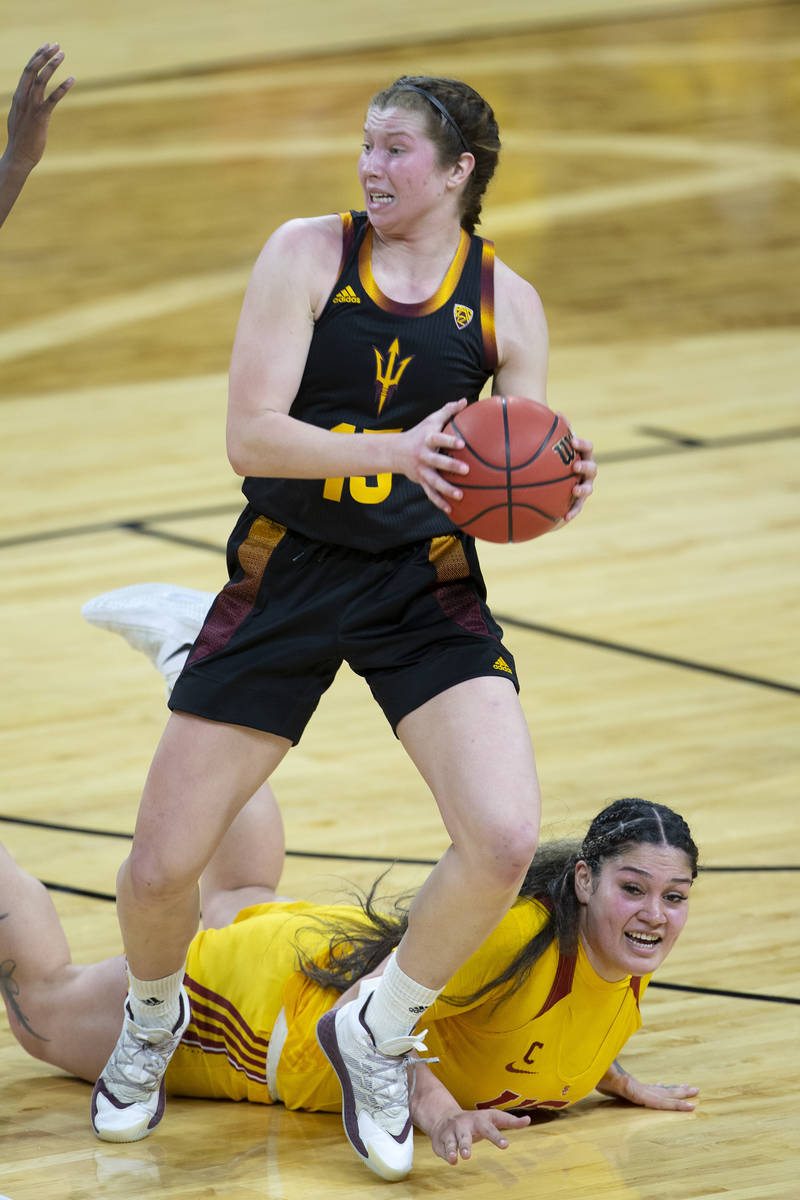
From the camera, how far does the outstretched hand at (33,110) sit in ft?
11.8

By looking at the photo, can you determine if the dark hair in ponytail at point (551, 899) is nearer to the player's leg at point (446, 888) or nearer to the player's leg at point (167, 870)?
the player's leg at point (446, 888)

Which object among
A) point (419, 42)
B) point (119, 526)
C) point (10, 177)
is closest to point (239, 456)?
point (10, 177)

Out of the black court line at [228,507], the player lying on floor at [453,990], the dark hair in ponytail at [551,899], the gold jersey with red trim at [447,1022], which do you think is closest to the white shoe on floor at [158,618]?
the player lying on floor at [453,990]

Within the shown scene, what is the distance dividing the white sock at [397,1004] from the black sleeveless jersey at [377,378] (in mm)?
686

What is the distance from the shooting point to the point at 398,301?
10.6 ft

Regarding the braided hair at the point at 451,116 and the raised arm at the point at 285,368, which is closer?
the raised arm at the point at 285,368

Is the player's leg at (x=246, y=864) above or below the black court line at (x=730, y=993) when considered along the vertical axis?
above

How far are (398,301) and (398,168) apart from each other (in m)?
0.21

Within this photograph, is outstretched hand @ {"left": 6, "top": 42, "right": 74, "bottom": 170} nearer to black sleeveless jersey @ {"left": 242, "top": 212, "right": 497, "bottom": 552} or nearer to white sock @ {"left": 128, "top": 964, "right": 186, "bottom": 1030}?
black sleeveless jersey @ {"left": 242, "top": 212, "right": 497, "bottom": 552}

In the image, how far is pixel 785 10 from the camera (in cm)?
1825

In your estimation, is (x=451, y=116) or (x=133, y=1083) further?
(x=133, y=1083)

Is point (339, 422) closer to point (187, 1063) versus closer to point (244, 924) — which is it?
point (244, 924)

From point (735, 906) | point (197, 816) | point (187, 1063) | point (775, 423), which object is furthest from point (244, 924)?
point (775, 423)

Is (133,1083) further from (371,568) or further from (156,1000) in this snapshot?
(371,568)
